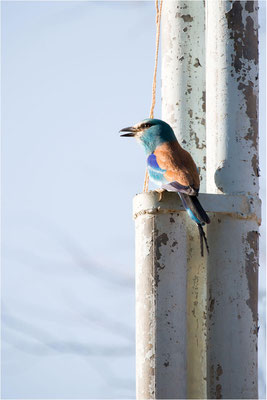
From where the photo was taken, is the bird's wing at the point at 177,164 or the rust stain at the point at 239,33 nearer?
the bird's wing at the point at 177,164

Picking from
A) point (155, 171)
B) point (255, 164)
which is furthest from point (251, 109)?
point (155, 171)

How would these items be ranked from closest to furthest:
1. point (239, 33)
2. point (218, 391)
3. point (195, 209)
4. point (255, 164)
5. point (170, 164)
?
point (218, 391) → point (195, 209) → point (255, 164) → point (239, 33) → point (170, 164)

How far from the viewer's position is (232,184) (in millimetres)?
6652

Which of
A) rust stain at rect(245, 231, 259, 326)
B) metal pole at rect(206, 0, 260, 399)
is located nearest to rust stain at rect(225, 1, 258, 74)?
metal pole at rect(206, 0, 260, 399)

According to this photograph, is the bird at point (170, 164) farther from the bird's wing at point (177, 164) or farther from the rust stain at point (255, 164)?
the rust stain at point (255, 164)

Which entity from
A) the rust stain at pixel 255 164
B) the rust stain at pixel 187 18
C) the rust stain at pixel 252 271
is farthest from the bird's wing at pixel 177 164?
the rust stain at pixel 187 18

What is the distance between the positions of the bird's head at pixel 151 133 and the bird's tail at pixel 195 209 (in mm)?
749

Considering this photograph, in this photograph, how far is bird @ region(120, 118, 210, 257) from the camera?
6430mm

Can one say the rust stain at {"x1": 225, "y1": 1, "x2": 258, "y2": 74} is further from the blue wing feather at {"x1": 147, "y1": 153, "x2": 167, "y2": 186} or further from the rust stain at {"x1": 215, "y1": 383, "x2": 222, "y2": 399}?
the rust stain at {"x1": 215, "y1": 383, "x2": 222, "y2": 399}

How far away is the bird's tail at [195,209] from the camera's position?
6348mm

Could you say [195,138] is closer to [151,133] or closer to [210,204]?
[151,133]

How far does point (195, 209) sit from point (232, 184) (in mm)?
395

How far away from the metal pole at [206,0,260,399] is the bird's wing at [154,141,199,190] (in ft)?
0.47

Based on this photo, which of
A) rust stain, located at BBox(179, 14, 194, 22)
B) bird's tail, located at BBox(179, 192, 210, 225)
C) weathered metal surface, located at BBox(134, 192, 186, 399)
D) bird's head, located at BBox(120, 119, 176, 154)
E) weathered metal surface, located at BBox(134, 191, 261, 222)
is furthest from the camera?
rust stain, located at BBox(179, 14, 194, 22)
